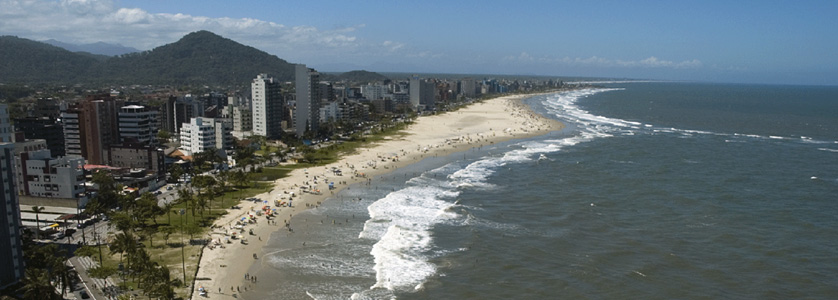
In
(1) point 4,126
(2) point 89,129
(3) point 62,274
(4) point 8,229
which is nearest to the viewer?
(3) point 62,274

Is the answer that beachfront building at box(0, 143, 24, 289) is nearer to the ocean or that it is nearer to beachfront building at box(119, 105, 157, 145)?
the ocean

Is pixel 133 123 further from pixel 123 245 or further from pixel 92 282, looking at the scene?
pixel 92 282

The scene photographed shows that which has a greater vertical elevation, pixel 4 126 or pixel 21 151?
pixel 4 126

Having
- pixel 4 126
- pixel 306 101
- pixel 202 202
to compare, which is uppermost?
pixel 4 126

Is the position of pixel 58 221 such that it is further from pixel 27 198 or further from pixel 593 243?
pixel 593 243

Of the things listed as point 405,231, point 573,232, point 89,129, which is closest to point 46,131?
point 89,129

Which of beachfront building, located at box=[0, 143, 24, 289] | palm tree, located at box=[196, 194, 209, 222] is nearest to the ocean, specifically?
palm tree, located at box=[196, 194, 209, 222]
